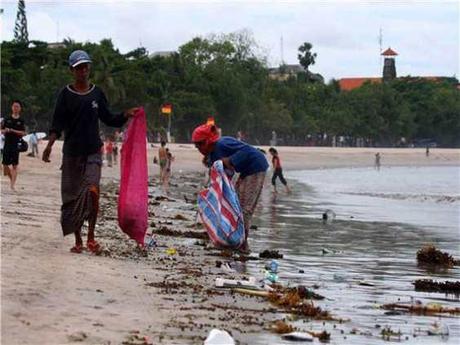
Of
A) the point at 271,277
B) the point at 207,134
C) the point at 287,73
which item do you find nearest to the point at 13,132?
the point at 207,134

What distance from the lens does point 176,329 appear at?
591cm

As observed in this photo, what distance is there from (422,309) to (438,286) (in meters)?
1.51

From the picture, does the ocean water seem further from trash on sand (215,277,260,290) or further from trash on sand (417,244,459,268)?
trash on sand (215,277,260,290)

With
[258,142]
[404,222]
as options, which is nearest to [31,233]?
[404,222]

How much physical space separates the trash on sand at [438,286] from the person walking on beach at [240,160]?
2.23m

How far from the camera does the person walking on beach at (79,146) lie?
8984 mm

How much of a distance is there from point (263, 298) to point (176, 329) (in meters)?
1.74

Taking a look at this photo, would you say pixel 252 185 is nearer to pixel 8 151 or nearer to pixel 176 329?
pixel 176 329

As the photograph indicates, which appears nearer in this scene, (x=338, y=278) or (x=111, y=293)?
(x=111, y=293)

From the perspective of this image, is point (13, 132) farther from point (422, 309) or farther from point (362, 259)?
point (422, 309)

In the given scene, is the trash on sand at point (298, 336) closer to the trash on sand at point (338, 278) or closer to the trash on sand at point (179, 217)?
the trash on sand at point (338, 278)

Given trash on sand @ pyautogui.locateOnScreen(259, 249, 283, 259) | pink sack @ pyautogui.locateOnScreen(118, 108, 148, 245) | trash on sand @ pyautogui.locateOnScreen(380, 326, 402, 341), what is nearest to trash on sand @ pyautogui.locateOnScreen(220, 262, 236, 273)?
pink sack @ pyautogui.locateOnScreen(118, 108, 148, 245)

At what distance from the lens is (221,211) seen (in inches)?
388

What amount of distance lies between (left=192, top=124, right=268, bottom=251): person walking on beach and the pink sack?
75 cm
